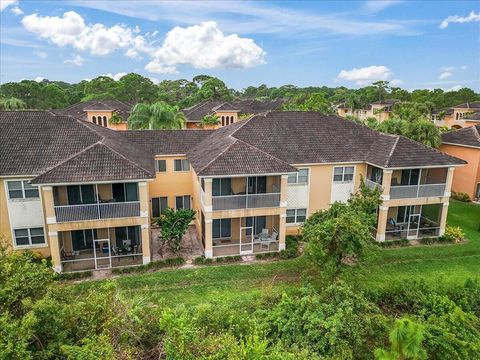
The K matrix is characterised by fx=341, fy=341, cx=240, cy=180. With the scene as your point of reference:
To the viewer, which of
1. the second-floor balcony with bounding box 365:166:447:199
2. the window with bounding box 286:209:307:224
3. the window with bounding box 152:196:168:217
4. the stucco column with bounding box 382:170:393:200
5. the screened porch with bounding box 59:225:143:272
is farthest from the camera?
the window with bounding box 152:196:168:217

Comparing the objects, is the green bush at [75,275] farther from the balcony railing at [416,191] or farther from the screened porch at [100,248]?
the balcony railing at [416,191]

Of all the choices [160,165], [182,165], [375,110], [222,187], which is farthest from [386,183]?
[375,110]

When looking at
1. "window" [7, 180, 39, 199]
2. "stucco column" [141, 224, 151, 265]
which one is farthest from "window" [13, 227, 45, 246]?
"stucco column" [141, 224, 151, 265]

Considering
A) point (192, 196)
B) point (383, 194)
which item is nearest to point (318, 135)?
point (383, 194)

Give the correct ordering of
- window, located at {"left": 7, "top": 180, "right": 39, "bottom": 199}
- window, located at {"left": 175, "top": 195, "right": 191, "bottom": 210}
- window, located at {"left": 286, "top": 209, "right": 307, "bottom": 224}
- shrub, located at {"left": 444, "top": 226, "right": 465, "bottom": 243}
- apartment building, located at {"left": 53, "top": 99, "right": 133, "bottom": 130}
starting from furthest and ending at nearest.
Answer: apartment building, located at {"left": 53, "top": 99, "right": 133, "bottom": 130}, window, located at {"left": 175, "top": 195, "right": 191, "bottom": 210}, window, located at {"left": 286, "top": 209, "right": 307, "bottom": 224}, shrub, located at {"left": 444, "top": 226, "right": 465, "bottom": 243}, window, located at {"left": 7, "top": 180, "right": 39, "bottom": 199}

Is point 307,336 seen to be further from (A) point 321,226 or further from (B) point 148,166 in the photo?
(B) point 148,166

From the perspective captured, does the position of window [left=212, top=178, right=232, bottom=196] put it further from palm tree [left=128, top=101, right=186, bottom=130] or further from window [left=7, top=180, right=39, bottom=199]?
palm tree [left=128, top=101, right=186, bottom=130]

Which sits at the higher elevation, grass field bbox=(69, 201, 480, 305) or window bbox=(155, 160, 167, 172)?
window bbox=(155, 160, 167, 172)
